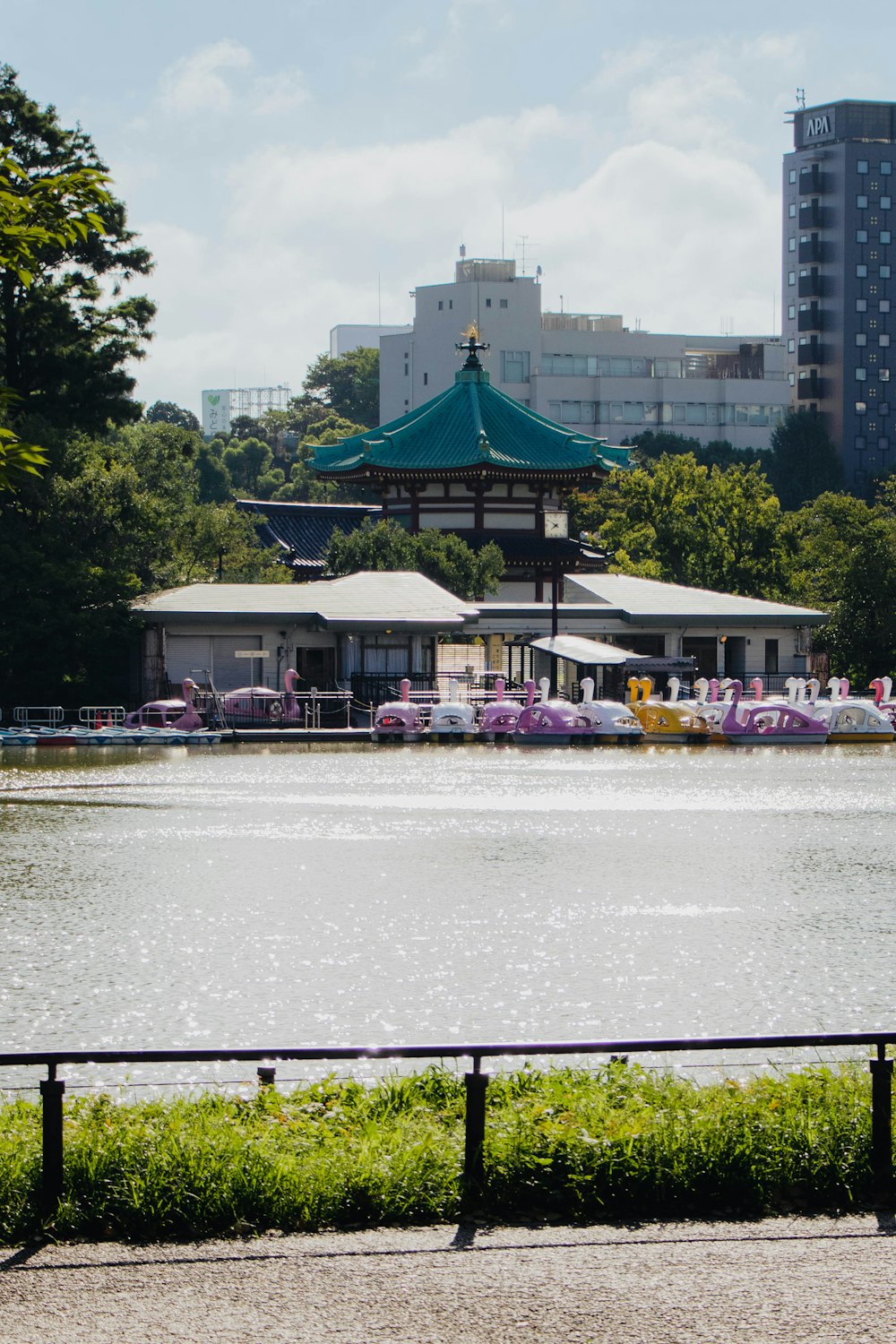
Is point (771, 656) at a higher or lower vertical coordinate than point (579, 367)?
lower

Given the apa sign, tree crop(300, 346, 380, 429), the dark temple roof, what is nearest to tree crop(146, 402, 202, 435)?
tree crop(300, 346, 380, 429)

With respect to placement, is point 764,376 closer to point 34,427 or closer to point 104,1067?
point 34,427

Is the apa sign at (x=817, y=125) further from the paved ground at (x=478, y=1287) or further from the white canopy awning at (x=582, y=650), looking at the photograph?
the paved ground at (x=478, y=1287)

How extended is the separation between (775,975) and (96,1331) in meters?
12.8

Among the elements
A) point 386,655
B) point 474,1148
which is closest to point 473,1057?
point 474,1148

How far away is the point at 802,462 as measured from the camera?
145250 millimetres

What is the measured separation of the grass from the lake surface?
257 inches

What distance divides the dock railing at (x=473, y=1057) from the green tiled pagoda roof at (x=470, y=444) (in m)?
64.0

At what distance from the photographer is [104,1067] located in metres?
14.3

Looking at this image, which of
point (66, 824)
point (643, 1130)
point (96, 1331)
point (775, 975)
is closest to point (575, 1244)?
point (643, 1130)

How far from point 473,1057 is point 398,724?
1819 inches

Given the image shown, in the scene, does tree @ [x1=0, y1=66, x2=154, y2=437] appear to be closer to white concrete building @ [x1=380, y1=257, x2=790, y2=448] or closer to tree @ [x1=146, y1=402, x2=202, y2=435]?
white concrete building @ [x1=380, y1=257, x2=790, y2=448]

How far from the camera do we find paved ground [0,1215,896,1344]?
22.6ft

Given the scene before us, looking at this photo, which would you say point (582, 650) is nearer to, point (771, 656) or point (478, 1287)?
point (771, 656)
